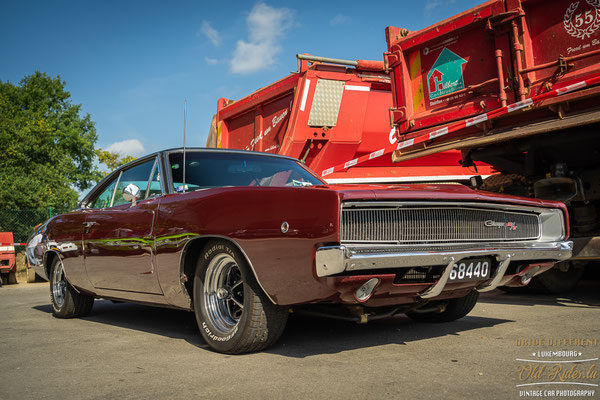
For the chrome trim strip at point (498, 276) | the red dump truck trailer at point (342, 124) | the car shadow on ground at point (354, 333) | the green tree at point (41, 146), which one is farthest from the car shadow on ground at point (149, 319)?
the green tree at point (41, 146)

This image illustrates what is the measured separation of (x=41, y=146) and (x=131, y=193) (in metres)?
27.2

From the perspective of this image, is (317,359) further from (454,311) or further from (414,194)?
(454,311)

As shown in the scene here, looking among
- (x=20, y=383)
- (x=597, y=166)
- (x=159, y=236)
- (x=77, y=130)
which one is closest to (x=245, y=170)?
(x=159, y=236)

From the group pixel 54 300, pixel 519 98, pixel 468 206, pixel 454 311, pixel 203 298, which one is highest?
pixel 519 98

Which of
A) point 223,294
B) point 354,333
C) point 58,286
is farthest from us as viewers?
point 58,286

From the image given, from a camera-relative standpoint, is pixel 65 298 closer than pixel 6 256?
Yes

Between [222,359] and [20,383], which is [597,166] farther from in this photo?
[20,383]

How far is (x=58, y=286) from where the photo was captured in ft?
17.8

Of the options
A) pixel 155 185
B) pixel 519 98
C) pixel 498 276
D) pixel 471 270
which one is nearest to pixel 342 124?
pixel 519 98

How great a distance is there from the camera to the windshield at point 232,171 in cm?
394

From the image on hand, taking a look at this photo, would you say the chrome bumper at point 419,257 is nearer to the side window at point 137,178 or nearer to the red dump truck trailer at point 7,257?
the side window at point 137,178

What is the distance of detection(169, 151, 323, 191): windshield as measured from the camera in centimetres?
394

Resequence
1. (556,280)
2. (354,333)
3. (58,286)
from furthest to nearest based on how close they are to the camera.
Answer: (556,280) → (58,286) → (354,333)

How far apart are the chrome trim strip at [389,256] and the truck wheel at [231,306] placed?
1.80ft
